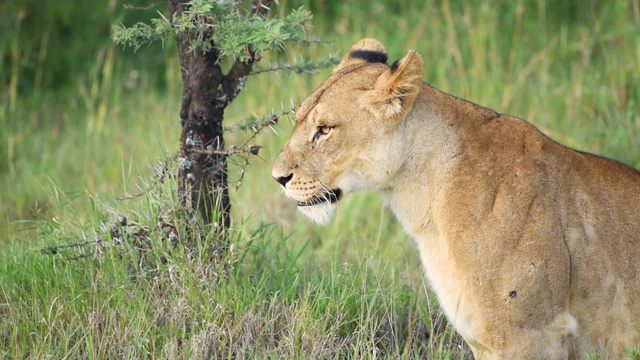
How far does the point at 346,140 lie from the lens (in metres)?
4.03

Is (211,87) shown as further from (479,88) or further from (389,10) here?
(389,10)

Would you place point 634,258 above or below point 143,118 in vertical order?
above

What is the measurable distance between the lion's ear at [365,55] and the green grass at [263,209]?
34.7 inches

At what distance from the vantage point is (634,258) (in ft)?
13.1

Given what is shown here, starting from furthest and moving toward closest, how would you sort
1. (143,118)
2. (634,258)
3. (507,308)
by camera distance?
(143,118), (634,258), (507,308)

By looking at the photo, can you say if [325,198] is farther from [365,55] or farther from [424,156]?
[365,55]

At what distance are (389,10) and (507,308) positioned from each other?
6.09 meters

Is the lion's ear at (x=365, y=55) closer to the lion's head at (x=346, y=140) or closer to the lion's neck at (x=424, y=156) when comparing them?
the lion's head at (x=346, y=140)

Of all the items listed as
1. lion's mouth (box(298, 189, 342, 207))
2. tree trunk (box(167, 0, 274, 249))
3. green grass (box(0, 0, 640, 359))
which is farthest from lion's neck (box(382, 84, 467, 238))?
tree trunk (box(167, 0, 274, 249))

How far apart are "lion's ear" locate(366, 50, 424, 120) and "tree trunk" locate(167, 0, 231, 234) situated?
0.95 m

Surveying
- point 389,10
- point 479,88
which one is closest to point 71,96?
point 389,10

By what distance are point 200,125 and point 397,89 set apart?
1.14 meters

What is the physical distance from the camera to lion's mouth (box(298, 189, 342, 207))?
13.4 feet

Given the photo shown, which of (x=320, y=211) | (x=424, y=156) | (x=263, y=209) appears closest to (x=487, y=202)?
(x=424, y=156)
